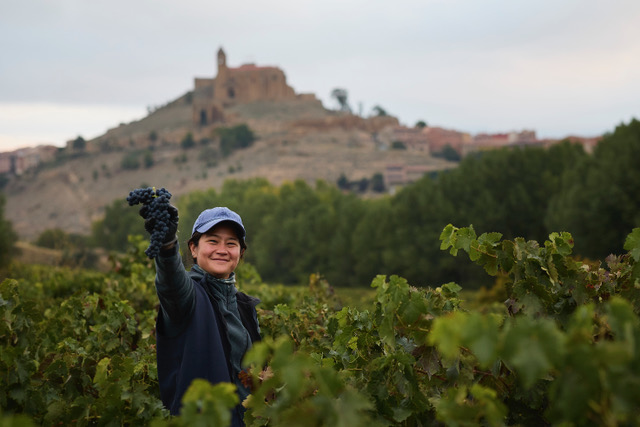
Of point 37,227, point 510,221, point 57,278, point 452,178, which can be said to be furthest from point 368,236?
point 37,227

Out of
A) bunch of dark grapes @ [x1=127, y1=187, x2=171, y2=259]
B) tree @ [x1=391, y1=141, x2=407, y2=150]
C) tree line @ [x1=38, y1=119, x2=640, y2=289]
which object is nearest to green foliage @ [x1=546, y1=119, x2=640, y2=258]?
tree line @ [x1=38, y1=119, x2=640, y2=289]

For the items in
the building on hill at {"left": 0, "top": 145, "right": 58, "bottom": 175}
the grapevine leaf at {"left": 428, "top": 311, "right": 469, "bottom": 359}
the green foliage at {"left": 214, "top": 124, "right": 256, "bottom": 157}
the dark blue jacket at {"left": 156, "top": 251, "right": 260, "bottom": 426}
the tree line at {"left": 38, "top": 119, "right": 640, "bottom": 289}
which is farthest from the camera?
the building on hill at {"left": 0, "top": 145, "right": 58, "bottom": 175}

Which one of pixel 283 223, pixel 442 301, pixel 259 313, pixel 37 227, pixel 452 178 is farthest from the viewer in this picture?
pixel 37 227

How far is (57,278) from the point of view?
32.6 feet

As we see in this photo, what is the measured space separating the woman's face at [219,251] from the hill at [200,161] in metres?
99.0

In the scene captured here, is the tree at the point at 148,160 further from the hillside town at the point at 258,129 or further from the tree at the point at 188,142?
the hillside town at the point at 258,129

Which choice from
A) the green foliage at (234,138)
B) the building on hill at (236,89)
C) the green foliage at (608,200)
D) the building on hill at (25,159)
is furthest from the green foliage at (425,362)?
the building on hill at (236,89)

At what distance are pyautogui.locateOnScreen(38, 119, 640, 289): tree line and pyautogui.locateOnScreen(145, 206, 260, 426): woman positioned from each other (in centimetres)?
1834

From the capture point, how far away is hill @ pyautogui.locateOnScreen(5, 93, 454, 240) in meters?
108

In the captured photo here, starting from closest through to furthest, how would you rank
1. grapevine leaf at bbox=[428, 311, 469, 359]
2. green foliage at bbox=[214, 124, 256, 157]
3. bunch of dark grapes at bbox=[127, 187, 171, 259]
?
grapevine leaf at bbox=[428, 311, 469, 359] < bunch of dark grapes at bbox=[127, 187, 171, 259] < green foliage at bbox=[214, 124, 256, 157]

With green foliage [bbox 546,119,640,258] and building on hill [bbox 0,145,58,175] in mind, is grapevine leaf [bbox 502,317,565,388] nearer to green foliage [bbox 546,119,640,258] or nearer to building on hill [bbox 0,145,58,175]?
green foliage [bbox 546,119,640,258]

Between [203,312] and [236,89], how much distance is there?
135410 millimetres

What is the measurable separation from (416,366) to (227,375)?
726 millimetres

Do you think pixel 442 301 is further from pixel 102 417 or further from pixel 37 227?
pixel 37 227
